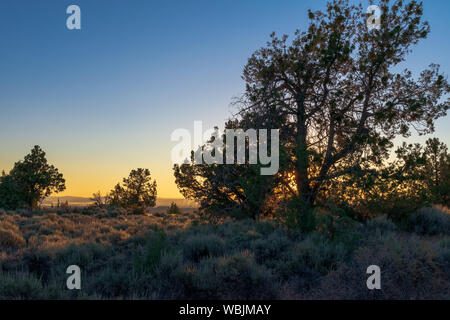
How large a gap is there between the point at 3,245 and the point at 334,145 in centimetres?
1169

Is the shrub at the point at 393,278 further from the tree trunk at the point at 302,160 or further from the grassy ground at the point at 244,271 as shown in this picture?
the tree trunk at the point at 302,160

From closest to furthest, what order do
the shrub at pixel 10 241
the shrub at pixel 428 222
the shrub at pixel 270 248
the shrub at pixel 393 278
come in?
the shrub at pixel 393 278 < the shrub at pixel 270 248 < the shrub at pixel 10 241 < the shrub at pixel 428 222

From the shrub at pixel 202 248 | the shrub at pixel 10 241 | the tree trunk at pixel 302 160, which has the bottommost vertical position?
the shrub at pixel 10 241

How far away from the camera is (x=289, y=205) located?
29.9ft

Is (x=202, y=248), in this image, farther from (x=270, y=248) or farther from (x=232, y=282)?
(x=232, y=282)

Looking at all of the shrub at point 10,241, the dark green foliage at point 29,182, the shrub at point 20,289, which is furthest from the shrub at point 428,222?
the dark green foliage at point 29,182

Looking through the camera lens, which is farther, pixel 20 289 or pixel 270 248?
pixel 270 248

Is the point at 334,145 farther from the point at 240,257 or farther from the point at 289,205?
the point at 240,257

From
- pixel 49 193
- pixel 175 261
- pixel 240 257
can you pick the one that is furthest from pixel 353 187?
pixel 49 193

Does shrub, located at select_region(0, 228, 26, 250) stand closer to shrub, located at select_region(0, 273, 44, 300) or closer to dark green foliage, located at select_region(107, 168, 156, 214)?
shrub, located at select_region(0, 273, 44, 300)

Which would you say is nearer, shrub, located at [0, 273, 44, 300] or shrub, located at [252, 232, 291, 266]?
→ shrub, located at [0, 273, 44, 300]

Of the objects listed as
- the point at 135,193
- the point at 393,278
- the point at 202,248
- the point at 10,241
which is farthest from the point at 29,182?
the point at 393,278

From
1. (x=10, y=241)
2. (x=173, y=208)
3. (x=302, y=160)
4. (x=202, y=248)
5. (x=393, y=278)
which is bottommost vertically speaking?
(x=173, y=208)

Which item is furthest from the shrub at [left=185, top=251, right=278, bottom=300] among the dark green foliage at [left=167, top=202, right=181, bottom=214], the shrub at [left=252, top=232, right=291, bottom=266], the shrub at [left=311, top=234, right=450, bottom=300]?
the dark green foliage at [left=167, top=202, right=181, bottom=214]
